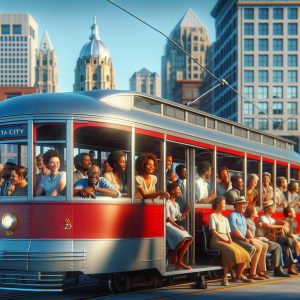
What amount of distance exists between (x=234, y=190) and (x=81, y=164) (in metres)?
3.99

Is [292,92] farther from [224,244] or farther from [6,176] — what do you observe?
[6,176]

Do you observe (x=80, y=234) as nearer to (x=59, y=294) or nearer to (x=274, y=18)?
(x=59, y=294)

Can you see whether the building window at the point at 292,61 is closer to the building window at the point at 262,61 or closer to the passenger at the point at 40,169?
the building window at the point at 262,61

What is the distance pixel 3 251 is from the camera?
9789mm

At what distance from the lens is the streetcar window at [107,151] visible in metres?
10.3

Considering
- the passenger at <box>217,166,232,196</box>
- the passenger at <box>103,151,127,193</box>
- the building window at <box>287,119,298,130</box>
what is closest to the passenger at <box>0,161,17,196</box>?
the passenger at <box>103,151,127,193</box>

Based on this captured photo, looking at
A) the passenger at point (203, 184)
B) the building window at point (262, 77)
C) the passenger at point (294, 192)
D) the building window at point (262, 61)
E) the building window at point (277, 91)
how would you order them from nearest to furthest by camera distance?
the passenger at point (203, 184) → the passenger at point (294, 192) → the building window at point (277, 91) → the building window at point (262, 77) → the building window at point (262, 61)

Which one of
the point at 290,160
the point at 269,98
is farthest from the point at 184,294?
the point at 269,98

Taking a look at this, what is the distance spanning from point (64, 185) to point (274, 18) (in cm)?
11052

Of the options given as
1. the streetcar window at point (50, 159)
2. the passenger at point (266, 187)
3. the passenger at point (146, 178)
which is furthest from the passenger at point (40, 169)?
the passenger at point (266, 187)

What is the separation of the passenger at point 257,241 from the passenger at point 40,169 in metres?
4.91

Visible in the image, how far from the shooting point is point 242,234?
13203mm

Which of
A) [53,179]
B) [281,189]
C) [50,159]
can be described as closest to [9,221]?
[53,179]

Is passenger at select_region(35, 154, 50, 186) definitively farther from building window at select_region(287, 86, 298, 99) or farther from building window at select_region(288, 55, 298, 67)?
building window at select_region(288, 55, 298, 67)
